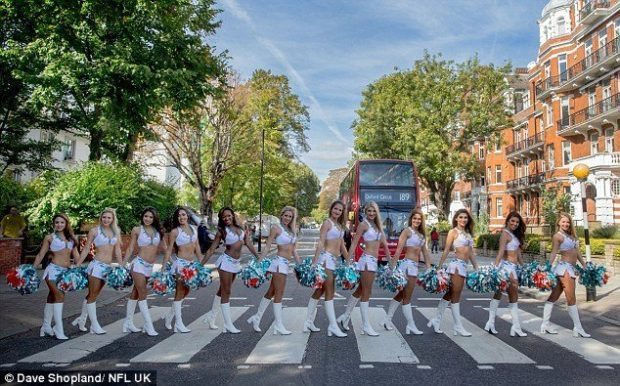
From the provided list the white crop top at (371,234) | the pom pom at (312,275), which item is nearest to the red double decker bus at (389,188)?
the white crop top at (371,234)

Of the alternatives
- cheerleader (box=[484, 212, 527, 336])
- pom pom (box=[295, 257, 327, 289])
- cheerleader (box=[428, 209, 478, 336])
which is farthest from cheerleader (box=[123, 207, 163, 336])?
cheerleader (box=[484, 212, 527, 336])

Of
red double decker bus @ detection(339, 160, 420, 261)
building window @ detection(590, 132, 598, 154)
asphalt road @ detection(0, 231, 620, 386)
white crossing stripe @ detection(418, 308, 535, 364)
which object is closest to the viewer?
asphalt road @ detection(0, 231, 620, 386)

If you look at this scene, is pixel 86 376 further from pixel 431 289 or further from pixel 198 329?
pixel 431 289

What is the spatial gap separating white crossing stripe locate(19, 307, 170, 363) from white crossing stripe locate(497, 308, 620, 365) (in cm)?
592

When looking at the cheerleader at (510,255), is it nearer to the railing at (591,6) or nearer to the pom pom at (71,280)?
the pom pom at (71,280)

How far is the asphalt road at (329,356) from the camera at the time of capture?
502 centimetres

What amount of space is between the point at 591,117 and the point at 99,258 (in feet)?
112

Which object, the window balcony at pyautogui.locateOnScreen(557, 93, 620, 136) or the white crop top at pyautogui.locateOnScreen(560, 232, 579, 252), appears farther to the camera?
the window balcony at pyautogui.locateOnScreen(557, 93, 620, 136)

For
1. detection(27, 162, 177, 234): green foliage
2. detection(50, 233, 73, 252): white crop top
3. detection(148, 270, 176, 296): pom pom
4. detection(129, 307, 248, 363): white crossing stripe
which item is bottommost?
detection(129, 307, 248, 363): white crossing stripe

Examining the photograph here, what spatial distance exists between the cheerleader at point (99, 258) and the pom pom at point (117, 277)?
0.21 ft

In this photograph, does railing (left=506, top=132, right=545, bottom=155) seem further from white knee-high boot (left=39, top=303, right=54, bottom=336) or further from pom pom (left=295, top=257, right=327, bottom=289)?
white knee-high boot (left=39, top=303, right=54, bottom=336)

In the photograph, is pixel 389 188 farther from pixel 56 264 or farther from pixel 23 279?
pixel 23 279

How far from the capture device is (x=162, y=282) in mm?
7195

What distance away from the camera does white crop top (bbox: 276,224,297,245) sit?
7.31 meters
